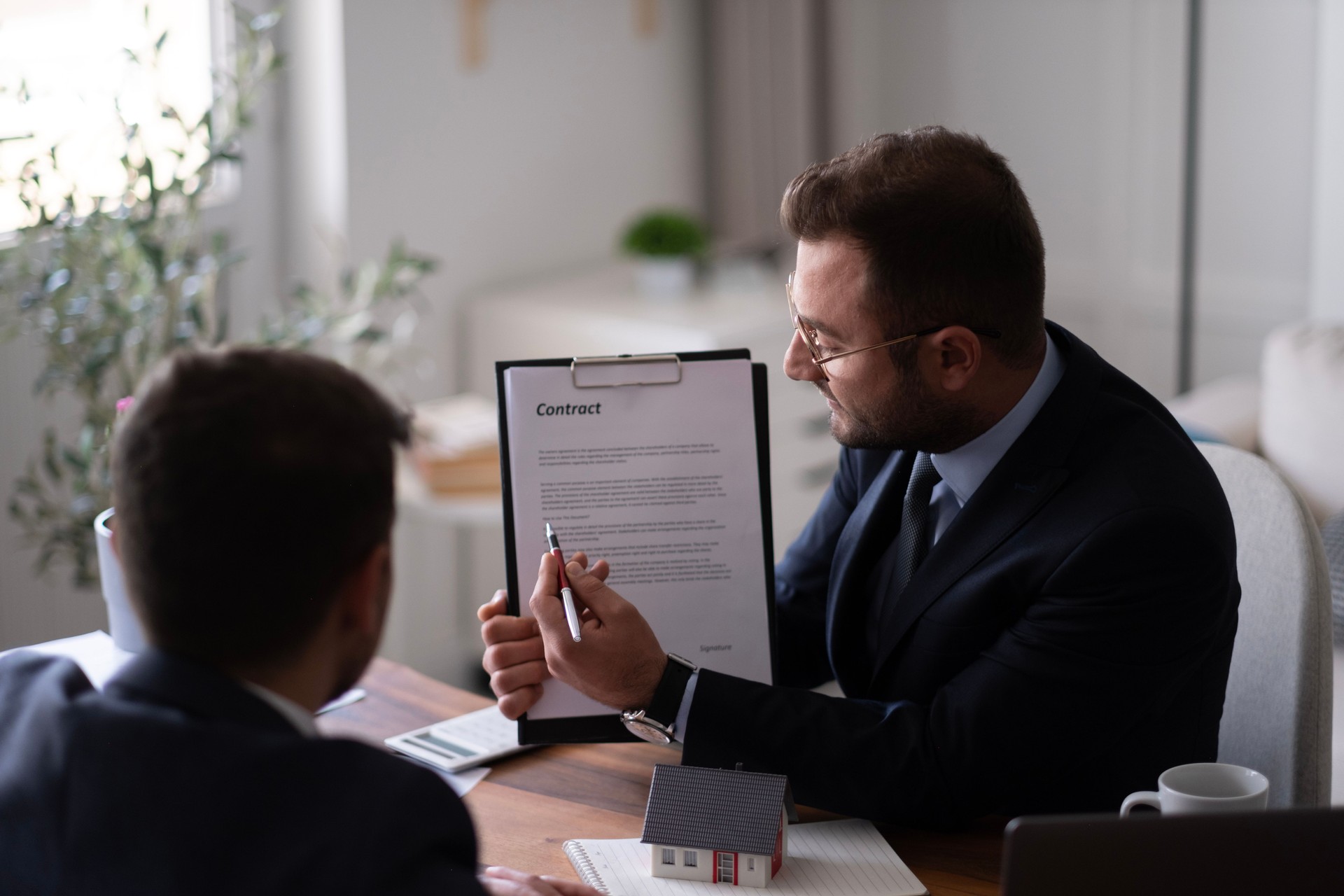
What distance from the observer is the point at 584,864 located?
1229 millimetres

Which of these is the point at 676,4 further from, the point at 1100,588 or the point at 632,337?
the point at 1100,588

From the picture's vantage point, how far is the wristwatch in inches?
53.1

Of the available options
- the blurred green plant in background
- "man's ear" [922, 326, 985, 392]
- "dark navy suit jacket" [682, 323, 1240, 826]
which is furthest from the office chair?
the blurred green plant in background

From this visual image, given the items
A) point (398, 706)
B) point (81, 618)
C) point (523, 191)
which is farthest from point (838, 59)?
point (398, 706)

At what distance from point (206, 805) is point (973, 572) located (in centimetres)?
83

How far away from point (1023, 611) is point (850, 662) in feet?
0.93

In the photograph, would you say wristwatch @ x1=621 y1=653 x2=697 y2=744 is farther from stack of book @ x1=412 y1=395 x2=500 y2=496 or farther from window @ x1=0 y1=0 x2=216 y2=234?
window @ x1=0 y1=0 x2=216 y2=234

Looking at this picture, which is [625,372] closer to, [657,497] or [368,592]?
[657,497]

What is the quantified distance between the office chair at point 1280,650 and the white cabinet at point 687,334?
1.53 m

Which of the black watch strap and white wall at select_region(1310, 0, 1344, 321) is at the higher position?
white wall at select_region(1310, 0, 1344, 321)

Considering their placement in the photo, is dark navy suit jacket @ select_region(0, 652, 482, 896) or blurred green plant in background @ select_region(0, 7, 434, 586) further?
blurred green plant in background @ select_region(0, 7, 434, 586)

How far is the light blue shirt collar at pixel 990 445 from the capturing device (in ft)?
4.67

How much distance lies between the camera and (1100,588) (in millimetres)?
1276

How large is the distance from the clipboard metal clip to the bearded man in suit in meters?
0.13
